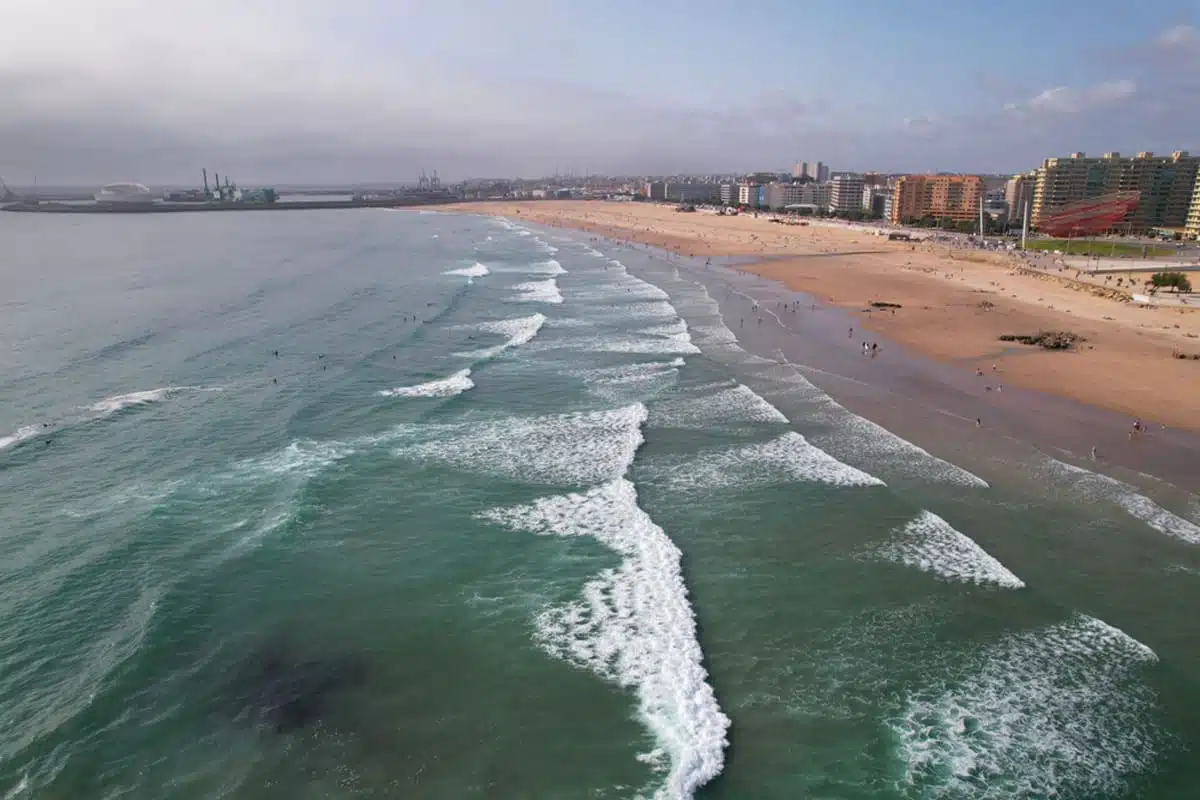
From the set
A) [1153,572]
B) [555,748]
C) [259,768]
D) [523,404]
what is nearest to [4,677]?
[259,768]

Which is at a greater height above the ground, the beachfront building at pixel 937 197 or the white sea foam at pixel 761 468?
the beachfront building at pixel 937 197

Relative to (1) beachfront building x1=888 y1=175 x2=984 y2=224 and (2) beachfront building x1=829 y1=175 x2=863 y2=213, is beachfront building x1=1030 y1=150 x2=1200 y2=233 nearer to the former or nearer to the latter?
(1) beachfront building x1=888 y1=175 x2=984 y2=224

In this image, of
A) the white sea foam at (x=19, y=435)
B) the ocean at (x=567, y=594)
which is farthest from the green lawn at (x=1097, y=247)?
the white sea foam at (x=19, y=435)

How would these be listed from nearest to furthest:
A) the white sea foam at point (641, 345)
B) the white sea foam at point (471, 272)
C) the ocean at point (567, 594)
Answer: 1. the ocean at point (567, 594)
2. the white sea foam at point (641, 345)
3. the white sea foam at point (471, 272)

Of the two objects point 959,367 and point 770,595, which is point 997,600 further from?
point 959,367

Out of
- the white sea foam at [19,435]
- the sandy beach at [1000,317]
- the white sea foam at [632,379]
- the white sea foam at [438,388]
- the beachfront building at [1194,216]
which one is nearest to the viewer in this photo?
the white sea foam at [19,435]

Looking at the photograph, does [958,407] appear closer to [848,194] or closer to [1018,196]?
[1018,196]

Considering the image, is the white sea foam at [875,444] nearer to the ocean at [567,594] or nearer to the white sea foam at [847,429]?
the white sea foam at [847,429]

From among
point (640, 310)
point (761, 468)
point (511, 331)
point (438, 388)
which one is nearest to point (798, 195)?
point (640, 310)
